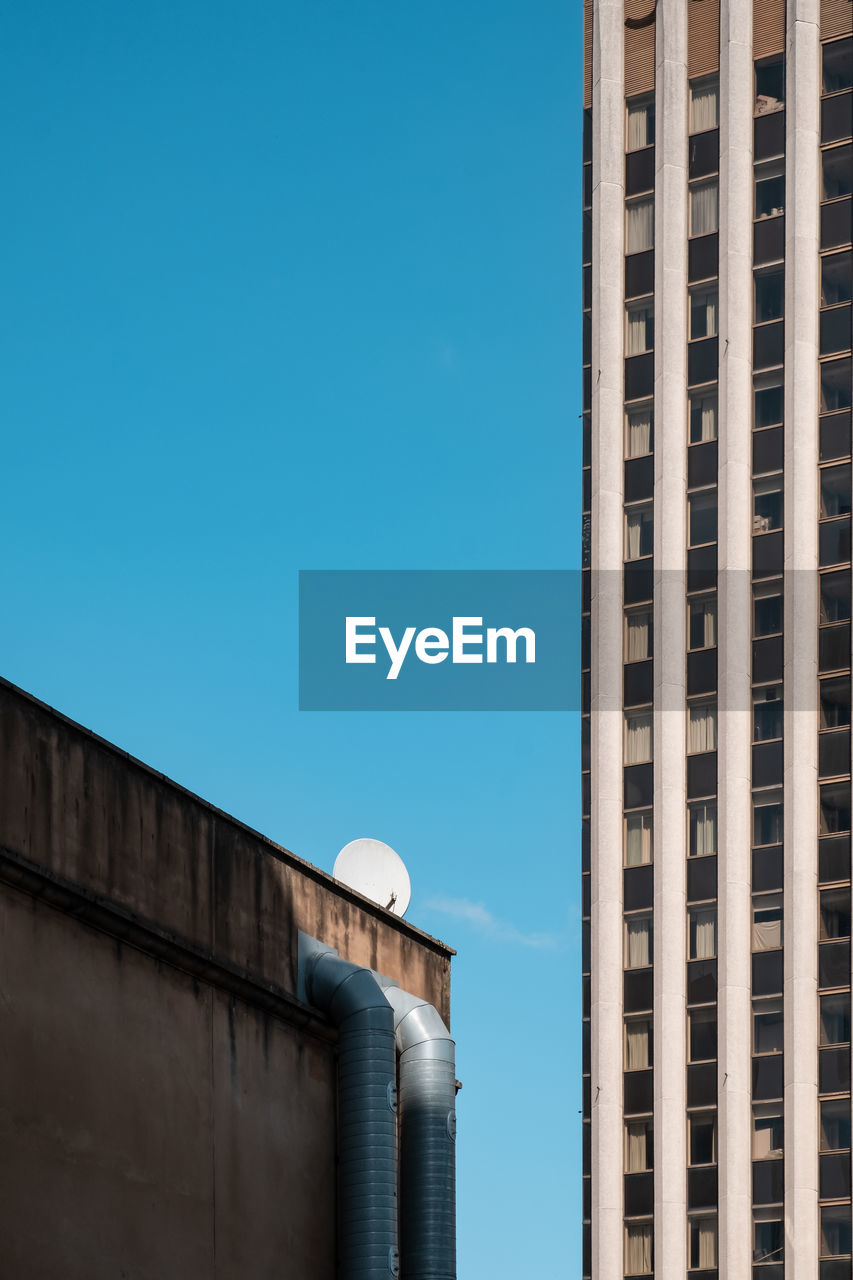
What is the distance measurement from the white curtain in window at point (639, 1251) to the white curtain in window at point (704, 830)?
37.7 feet

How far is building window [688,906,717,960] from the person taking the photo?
67125 mm

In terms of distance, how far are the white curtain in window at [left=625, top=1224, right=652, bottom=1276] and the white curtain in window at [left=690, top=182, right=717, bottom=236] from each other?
3248 centimetres

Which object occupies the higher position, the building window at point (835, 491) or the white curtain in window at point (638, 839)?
the building window at point (835, 491)

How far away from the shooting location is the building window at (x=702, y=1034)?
66.2 meters

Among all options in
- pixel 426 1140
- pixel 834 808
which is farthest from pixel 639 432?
pixel 426 1140

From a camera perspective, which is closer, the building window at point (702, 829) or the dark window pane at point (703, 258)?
the building window at point (702, 829)

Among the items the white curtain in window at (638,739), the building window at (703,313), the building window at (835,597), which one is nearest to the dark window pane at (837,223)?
the building window at (703,313)

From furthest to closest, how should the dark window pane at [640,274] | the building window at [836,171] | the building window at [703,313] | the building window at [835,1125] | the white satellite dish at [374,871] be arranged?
the dark window pane at [640,274], the building window at [703,313], the building window at [836,171], the building window at [835,1125], the white satellite dish at [374,871]

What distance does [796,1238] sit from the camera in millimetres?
63250

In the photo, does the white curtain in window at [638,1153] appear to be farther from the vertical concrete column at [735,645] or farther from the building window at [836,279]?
the building window at [836,279]

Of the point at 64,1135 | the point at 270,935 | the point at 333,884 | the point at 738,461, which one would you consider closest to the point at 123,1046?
the point at 64,1135

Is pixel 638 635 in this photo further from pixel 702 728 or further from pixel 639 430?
pixel 639 430

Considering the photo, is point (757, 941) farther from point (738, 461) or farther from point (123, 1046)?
point (123, 1046)

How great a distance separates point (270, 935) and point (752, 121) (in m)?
57.4
